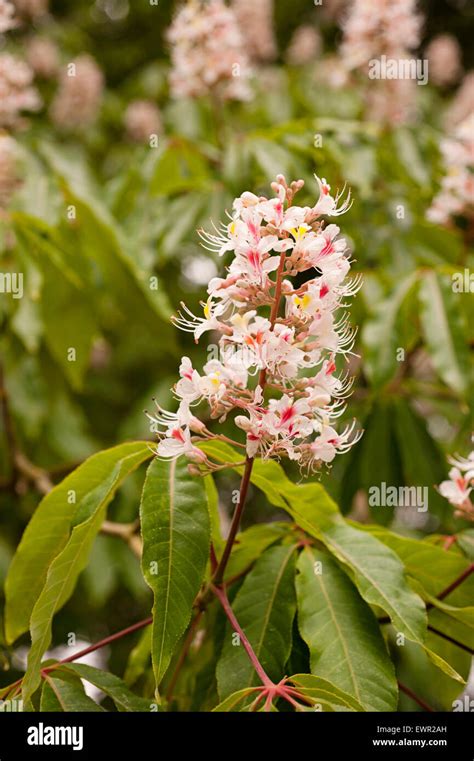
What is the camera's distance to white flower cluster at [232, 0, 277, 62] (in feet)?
17.5

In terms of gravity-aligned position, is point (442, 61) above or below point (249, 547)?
above

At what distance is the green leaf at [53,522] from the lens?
1.93 m

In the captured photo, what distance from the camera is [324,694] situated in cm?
171

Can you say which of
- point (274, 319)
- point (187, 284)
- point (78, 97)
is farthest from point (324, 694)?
point (78, 97)

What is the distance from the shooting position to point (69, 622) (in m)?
4.63

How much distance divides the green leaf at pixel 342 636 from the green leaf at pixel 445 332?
105cm

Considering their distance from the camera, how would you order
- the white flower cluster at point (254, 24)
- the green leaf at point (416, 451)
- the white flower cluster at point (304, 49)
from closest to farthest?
Answer: the green leaf at point (416, 451) → the white flower cluster at point (254, 24) → the white flower cluster at point (304, 49)

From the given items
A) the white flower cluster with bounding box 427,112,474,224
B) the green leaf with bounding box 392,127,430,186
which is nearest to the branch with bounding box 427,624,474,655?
the white flower cluster with bounding box 427,112,474,224

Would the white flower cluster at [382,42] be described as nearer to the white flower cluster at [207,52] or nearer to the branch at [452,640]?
the white flower cluster at [207,52]

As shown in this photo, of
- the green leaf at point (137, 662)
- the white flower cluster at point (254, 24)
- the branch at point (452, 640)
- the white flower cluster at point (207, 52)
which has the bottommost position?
the green leaf at point (137, 662)

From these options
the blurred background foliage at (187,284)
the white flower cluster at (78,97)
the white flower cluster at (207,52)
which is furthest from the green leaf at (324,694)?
the white flower cluster at (78,97)

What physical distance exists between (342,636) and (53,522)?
666 millimetres

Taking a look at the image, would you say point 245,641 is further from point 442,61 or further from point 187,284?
point 442,61
